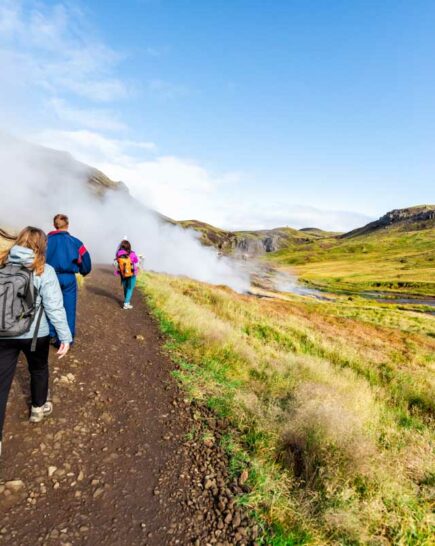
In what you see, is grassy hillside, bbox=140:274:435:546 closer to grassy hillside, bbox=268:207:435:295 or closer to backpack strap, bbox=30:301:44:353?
backpack strap, bbox=30:301:44:353

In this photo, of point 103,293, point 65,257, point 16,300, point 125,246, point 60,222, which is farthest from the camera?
point 103,293

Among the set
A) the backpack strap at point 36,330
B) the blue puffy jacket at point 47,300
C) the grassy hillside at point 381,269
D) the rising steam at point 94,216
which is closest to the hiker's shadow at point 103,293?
the blue puffy jacket at point 47,300

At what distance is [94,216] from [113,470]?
130ft

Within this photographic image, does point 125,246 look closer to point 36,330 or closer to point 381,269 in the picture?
point 36,330

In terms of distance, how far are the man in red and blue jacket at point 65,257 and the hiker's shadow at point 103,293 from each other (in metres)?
6.83

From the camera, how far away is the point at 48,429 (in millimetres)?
4277

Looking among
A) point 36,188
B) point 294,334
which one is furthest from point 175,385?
point 36,188

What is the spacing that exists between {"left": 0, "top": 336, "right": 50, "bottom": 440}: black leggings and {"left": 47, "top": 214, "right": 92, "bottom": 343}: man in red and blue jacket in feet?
6.59

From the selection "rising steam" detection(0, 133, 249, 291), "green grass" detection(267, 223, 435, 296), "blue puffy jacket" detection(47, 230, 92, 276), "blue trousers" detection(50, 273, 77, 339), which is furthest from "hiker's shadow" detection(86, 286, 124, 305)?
"green grass" detection(267, 223, 435, 296)

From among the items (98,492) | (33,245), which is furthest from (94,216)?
(98,492)

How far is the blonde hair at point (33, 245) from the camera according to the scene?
11.9 feet

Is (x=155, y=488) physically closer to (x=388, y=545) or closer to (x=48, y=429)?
(x=48, y=429)

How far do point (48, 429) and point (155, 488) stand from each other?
180cm

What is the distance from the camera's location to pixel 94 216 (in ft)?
129
